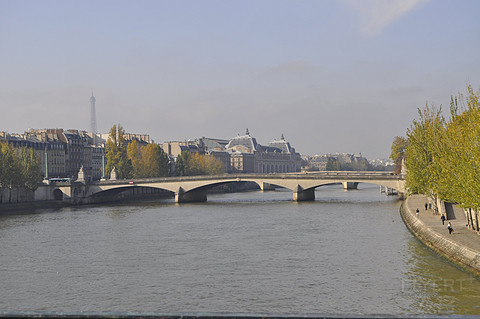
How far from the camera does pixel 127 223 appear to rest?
54.7 metres

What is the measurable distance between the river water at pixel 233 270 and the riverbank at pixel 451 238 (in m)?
0.53

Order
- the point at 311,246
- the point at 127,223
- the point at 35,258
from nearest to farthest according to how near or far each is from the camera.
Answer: the point at 35,258 → the point at 311,246 → the point at 127,223

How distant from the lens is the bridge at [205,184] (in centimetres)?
8106

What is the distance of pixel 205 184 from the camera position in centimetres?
8519

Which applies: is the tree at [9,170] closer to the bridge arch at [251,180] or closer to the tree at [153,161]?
the bridge arch at [251,180]

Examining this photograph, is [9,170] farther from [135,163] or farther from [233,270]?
[233,270]

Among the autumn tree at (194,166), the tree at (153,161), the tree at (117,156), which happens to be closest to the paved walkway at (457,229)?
the tree at (117,156)

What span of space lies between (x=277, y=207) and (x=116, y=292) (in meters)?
46.6

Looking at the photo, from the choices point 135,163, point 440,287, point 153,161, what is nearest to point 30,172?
point 135,163

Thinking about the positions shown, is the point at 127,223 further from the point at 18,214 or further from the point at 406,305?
the point at 406,305

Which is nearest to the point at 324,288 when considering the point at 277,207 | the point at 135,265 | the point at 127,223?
the point at 135,265

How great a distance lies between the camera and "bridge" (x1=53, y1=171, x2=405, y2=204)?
8106 centimetres

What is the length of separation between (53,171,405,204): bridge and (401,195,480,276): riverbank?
33.4 meters

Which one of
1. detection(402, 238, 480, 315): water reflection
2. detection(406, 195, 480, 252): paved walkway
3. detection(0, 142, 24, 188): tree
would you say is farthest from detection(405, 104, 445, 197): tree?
detection(0, 142, 24, 188): tree
